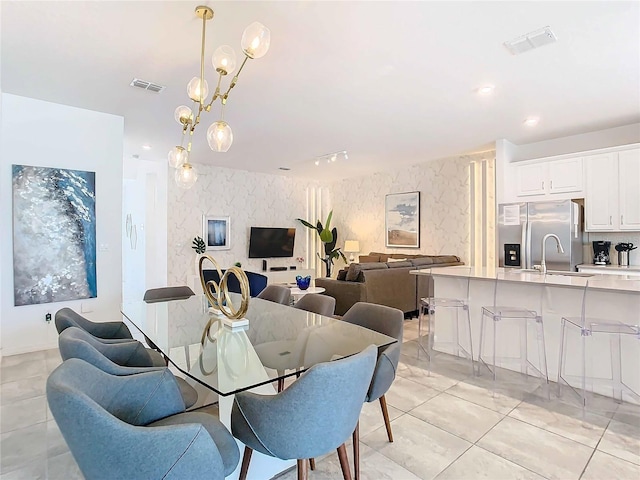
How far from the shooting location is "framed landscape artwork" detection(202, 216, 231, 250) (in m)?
7.28


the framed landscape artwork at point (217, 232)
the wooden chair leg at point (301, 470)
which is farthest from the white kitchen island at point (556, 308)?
the framed landscape artwork at point (217, 232)

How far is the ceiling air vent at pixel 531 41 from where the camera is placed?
2582mm

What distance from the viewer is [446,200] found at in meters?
6.66

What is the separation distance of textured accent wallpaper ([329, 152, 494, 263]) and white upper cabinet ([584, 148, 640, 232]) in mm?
1708

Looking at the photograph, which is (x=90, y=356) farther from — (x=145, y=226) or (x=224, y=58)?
(x=145, y=226)

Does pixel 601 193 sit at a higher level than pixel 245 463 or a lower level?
higher

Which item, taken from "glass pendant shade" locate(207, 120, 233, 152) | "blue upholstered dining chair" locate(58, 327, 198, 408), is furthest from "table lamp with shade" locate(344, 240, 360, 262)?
"blue upholstered dining chair" locate(58, 327, 198, 408)

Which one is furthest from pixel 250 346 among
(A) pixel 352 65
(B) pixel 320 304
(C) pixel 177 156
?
(A) pixel 352 65

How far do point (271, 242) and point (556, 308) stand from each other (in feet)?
19.7

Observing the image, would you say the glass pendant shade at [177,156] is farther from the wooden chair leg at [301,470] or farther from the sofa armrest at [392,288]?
the sofa armrest at [392,288]

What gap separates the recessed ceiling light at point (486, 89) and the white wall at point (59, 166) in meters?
4.31

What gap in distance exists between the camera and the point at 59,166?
4012mm

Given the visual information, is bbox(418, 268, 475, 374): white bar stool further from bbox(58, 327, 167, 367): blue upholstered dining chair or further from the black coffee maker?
bbox(58, 327, 167, 367): blue upholstered dining chair

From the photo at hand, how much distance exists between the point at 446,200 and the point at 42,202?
245 inches
